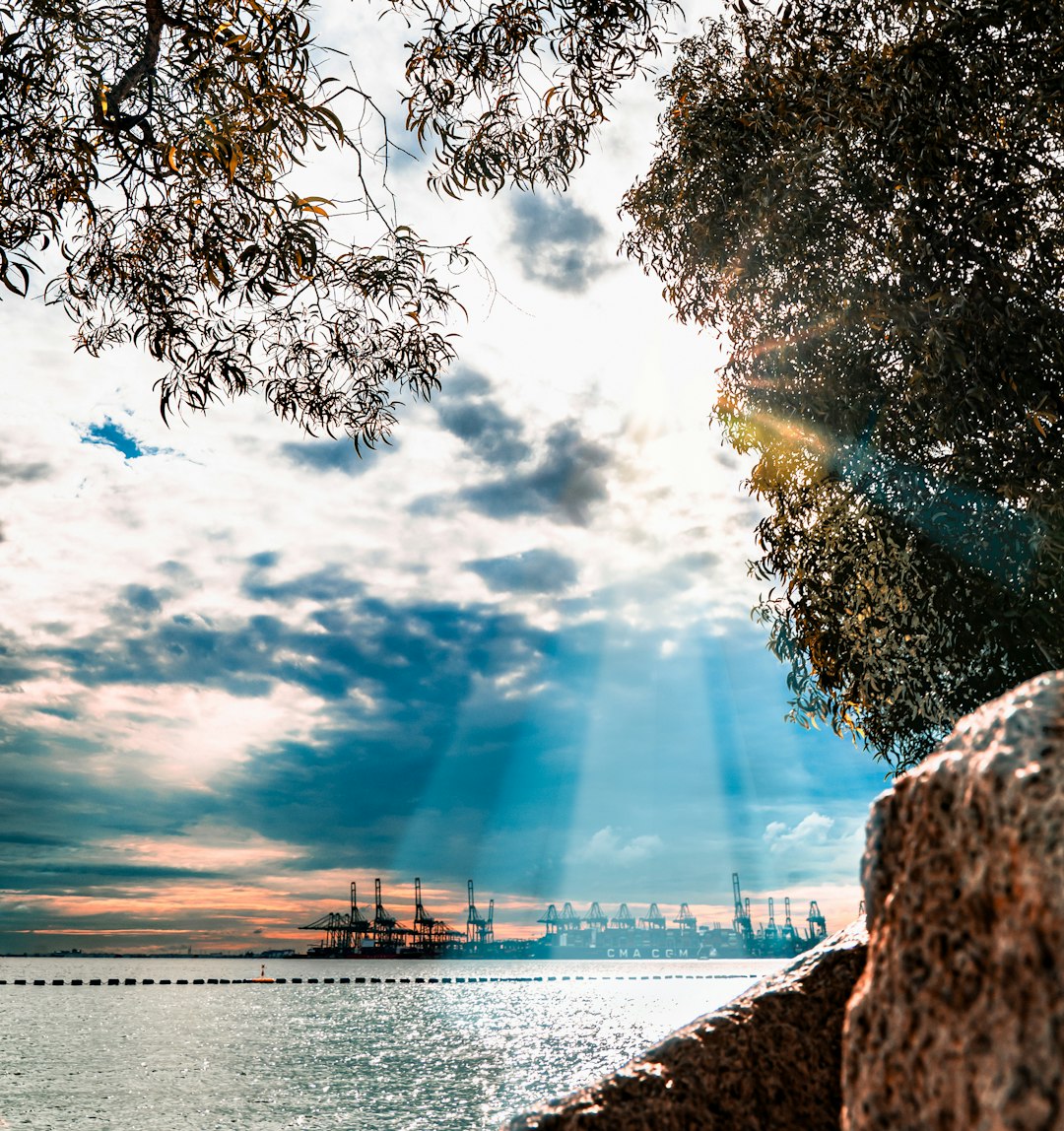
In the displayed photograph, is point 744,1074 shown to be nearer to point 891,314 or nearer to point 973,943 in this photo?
point 973,943

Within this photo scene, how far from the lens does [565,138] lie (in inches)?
294

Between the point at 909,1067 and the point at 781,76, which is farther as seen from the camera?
the point at 781,76

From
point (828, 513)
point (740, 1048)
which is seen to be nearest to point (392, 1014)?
point (828, 513)

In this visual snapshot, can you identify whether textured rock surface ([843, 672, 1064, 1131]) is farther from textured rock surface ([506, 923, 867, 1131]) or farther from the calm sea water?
the calm sea water

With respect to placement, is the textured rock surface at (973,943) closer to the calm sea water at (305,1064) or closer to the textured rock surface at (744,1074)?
the textured rock surface at (744,1074)

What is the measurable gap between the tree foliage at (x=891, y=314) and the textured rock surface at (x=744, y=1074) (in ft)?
22.1

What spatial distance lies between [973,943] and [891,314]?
8.68 metres

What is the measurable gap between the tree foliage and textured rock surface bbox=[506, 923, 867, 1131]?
22.1 ft

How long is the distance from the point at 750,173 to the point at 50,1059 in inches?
2627

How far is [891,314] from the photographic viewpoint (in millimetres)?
9555

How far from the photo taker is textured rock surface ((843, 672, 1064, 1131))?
69.1 inches

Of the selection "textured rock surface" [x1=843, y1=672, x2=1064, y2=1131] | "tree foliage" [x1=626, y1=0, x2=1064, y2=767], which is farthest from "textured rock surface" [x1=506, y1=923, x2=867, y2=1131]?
"tree foliage" [x1=626, y1=0, x2=1064, y2=767]

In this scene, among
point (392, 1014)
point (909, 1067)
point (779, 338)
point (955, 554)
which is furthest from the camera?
point (392, 1014)

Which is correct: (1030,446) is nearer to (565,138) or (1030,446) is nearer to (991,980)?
(565,138)
